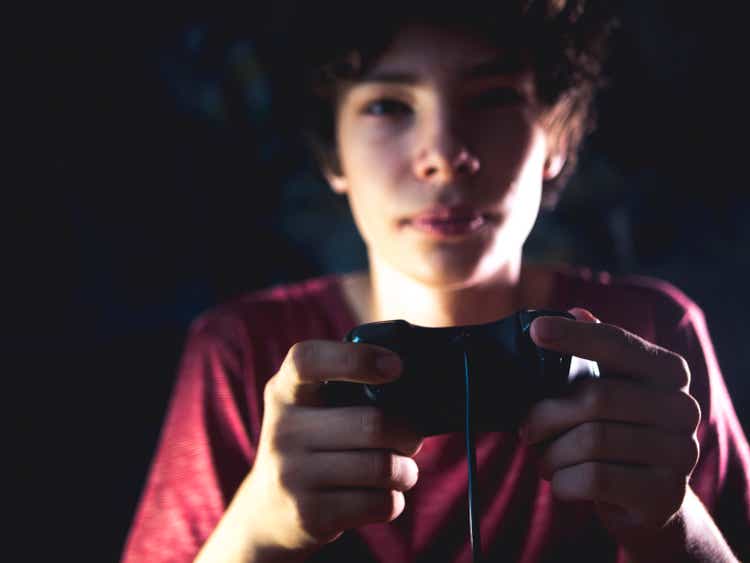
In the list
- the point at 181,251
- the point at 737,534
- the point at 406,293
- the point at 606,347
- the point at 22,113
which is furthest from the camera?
the point at 181,251

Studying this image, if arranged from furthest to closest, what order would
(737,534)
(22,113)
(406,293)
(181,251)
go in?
(181,251) → (22,113) → (406,293) → (737,534)

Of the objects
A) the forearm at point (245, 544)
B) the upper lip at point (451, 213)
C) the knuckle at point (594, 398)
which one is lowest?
the forearm at point (245, 544)

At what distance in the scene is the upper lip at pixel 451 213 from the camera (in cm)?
55

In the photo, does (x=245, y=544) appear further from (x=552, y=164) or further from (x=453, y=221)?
(x=552, y=164)

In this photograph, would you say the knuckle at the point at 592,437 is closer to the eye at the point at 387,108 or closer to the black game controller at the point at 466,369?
the black game controller at the point at 466,369

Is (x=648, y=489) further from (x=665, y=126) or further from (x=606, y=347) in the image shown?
(x=665, y=126)

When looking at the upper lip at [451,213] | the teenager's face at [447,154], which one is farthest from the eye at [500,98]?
the upper lip at [451,213]

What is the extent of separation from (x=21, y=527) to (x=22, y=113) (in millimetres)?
572

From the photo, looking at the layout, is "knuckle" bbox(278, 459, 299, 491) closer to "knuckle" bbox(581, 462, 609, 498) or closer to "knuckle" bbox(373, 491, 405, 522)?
"knuckle" bbox(373, 491, 405, 522)

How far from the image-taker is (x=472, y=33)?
58 cm

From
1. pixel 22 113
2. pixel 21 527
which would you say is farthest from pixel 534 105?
pixel 21 527

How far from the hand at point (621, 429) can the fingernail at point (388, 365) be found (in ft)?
0.35

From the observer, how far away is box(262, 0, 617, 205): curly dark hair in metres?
0.60

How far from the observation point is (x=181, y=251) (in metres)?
0.94
